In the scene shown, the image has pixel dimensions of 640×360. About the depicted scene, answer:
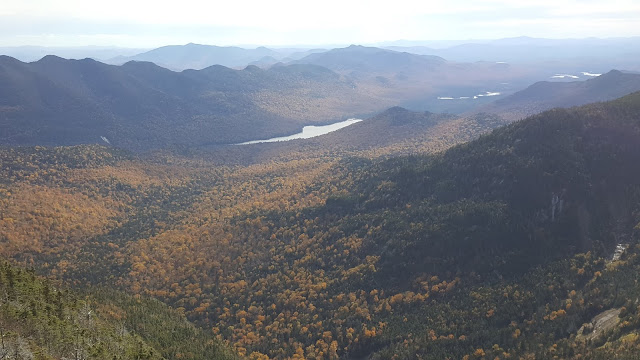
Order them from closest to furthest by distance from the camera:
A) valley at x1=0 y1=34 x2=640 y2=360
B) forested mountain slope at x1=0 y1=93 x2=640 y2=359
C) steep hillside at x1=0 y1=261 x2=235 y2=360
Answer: steep hillside at x1=0 y1=261 x2=235 y2=360 < valley at x1=0 y1=34 x2=640 y2=360 < forested mountain slope at x1=0 y1=93 x2=640 y2=359

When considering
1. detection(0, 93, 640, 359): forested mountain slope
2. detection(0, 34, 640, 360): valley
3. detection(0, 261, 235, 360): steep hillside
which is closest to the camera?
detection(0, 261, 235, 360): steep hillside

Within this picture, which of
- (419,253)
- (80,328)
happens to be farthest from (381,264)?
(80,328)

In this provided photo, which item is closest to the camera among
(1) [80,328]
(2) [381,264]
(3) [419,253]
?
(1) [80,328]

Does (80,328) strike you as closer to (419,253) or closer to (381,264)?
(381,264)

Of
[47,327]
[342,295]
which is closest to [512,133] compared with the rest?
[342,295]

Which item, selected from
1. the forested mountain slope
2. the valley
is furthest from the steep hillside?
the forested mountain slope

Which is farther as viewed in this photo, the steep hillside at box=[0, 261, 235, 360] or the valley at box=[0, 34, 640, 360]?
the valley at box=[0, 34, 640, 360]

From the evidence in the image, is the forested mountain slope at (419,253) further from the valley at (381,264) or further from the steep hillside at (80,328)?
the steep hillside at (80,328)

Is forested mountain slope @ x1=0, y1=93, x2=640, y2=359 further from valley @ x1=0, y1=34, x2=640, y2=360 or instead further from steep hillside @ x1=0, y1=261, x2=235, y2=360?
steep hillside @ x1=0, y1=261, x2=235, y2=360

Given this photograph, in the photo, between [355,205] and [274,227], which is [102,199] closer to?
[274,227]
